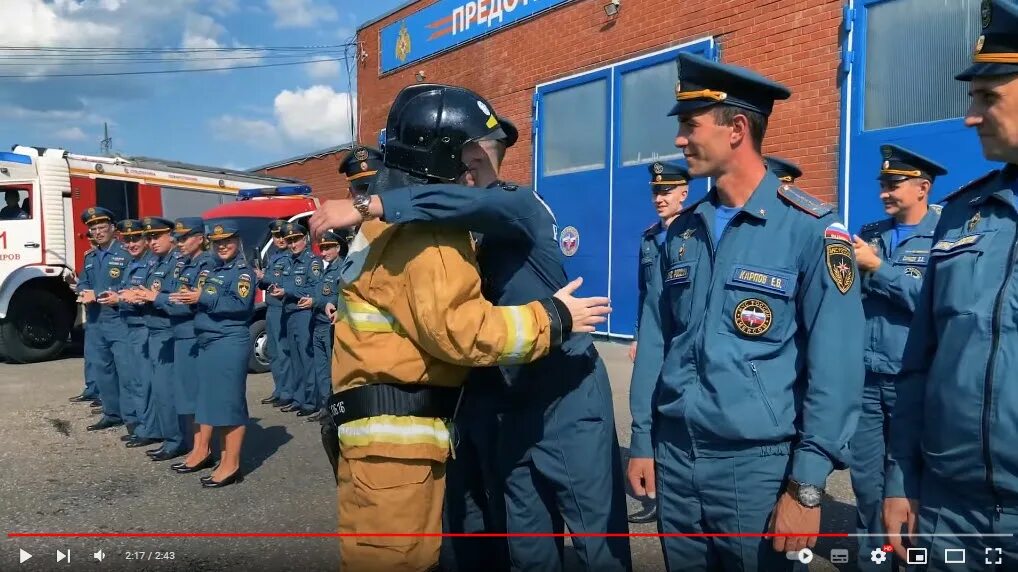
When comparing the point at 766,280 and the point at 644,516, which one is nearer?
the point at 766,280

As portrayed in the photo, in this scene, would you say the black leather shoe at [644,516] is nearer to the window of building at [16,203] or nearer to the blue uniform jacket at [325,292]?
the blue uniform jacket at [325,292]

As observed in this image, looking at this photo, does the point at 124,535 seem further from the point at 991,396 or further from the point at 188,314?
the point at 991,396

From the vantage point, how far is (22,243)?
10500 mm

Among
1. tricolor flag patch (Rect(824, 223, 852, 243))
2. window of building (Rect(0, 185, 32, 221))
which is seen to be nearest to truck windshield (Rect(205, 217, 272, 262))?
window of building (Rect(0, 185, 32, 221))

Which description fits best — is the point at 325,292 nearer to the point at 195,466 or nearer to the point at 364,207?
the point at 195,466

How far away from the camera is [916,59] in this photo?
270 inches

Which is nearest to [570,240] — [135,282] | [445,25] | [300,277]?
[300,277]

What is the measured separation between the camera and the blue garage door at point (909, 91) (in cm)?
644

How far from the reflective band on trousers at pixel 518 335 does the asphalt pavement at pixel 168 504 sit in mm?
1297

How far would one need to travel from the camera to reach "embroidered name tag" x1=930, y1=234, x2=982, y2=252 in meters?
1.79

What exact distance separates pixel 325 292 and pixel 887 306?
213 inches

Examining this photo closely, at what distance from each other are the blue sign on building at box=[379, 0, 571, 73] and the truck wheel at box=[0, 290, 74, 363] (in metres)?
7.70

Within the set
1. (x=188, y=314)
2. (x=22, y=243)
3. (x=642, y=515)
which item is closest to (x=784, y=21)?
(x=642, y=515)

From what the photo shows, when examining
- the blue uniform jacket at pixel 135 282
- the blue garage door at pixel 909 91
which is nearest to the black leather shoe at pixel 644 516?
the blue garage door at pixel 909 91
